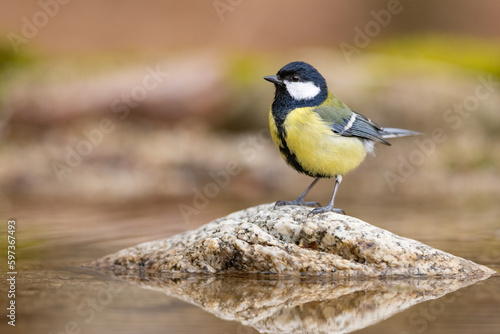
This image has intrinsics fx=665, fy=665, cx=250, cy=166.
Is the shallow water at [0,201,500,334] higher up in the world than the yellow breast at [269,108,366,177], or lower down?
lower down

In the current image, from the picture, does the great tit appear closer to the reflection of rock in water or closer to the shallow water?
the reflection of rock in water

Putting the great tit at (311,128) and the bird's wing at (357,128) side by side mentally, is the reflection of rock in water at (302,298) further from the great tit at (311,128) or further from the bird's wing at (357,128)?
the bird's wing at (357,128)

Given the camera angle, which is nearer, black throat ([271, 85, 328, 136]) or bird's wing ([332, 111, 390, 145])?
black throat ([271, 85, 328, 136])

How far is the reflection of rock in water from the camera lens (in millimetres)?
3188

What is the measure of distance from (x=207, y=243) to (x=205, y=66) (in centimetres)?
676

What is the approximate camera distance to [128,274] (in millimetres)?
4430

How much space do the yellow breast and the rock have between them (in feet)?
1.16

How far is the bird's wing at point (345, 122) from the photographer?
4828 millimetres

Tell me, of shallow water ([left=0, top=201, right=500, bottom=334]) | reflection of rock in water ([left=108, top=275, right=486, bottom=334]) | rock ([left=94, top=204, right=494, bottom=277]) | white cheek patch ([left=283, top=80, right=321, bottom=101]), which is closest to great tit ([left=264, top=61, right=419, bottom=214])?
white cheek patch ([left=283, top=80, right=321, bottom=101])

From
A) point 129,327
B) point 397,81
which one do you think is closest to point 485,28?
point 397,81

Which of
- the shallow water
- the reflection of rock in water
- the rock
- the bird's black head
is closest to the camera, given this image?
the shallow water

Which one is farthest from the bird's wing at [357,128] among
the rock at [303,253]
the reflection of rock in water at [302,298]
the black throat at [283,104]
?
the reflection of rock in water at [302,298]

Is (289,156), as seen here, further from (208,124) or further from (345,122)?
(208,124)

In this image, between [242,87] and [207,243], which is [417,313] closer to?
[207,243]
